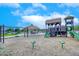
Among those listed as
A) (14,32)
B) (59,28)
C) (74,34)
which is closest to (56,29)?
(59,28)

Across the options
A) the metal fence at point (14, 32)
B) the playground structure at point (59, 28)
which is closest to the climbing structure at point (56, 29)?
the playground structure at point (59, 28)

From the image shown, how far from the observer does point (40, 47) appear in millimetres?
3084

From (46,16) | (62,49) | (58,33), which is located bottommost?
(62,49)

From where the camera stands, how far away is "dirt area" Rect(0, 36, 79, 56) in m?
3.04

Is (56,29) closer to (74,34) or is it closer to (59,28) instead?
(59,28)

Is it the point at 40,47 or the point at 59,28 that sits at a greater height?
the point at 59,28

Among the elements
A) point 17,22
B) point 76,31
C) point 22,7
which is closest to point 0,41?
point 17,22

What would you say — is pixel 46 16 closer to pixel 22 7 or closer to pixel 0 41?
pixel 22 7

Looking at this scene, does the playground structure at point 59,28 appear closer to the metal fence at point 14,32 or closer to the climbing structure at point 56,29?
the climbing structure at point 56,29

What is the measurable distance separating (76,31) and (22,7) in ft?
2.46

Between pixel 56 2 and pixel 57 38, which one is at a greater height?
pixel 56 2

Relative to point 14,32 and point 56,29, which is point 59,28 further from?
point 14,32

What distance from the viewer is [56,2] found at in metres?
3.04

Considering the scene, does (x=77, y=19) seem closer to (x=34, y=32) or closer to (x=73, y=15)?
(x=73, y=15)
